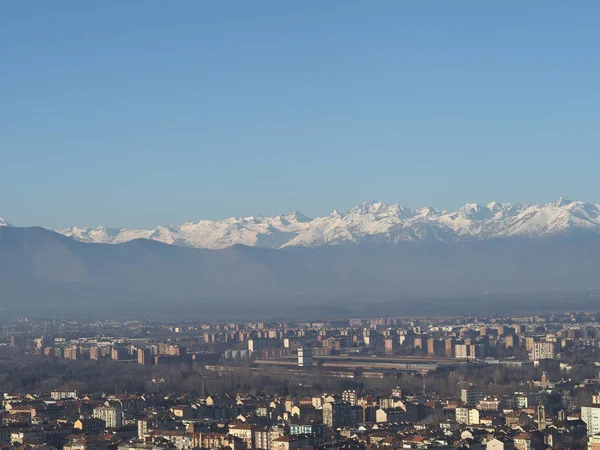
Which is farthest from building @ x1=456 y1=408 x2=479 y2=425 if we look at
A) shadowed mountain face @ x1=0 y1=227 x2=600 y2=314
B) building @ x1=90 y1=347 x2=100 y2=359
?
shadowed mountain face @ x1=0 y1=227 x2=600 y2=314

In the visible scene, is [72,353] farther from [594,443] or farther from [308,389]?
[594,443]

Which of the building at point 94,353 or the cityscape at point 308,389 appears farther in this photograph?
the building at point 94,353

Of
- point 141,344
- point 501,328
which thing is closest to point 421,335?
point 501,328

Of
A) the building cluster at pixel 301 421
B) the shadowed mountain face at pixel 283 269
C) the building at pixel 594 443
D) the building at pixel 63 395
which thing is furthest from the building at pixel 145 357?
the shadowed mountain face at pixel 283 269

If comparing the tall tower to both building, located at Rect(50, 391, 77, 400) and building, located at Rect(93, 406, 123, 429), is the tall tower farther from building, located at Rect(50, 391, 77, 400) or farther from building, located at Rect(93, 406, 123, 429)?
building, located at Rect(50, 391, 77, 400)

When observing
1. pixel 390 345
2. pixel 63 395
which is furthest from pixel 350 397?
pixel 390 345

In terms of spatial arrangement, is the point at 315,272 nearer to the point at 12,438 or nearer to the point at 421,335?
the point at 421,335

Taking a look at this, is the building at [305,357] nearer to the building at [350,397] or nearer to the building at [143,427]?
the building at [350,397]

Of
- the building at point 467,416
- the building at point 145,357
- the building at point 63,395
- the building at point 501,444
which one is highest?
the building at point 145,357
